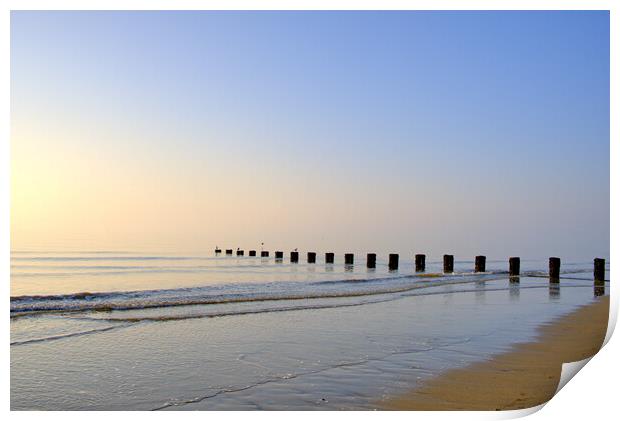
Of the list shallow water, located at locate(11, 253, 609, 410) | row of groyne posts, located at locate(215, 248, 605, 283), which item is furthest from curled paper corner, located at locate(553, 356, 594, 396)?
row of groyne posts, located at locate(215, 248, 605, 283)

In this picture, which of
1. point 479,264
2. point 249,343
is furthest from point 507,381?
point 479,264

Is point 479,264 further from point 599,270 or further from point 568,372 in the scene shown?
point 568,372

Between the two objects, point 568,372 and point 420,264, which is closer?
point 568,372

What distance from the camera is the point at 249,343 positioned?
808 cm

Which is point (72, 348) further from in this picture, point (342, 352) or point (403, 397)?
point (403, 397)

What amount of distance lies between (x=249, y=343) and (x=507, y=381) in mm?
3671

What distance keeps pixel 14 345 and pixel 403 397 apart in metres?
5.64

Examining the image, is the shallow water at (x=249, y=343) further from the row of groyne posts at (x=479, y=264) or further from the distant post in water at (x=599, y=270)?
the row of groyne posts at (x=479, y=264)
